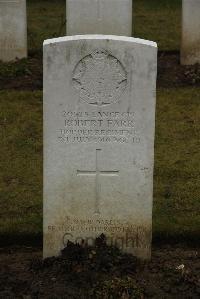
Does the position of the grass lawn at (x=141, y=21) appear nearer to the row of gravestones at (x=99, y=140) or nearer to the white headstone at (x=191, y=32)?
the white headstone at (x=191, y=32)

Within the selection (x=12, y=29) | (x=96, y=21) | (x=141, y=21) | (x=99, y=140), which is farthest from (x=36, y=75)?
(x=99, y=140)

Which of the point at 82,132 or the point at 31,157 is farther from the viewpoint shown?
the point at 31,157

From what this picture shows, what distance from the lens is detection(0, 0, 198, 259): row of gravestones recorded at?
215 inches

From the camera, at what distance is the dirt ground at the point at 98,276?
537 centimetres

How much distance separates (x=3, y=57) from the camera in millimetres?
10992

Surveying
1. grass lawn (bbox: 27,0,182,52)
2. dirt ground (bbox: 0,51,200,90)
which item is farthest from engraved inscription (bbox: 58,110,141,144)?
grass lawn (bbox: 27,0,182,52)

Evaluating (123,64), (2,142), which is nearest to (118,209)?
(123,64)

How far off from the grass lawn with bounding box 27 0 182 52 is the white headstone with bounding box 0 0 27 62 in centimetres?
74

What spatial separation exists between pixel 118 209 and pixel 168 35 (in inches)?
299

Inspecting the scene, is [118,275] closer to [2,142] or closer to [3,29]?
[2,142]

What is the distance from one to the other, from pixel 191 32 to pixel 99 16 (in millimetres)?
1325

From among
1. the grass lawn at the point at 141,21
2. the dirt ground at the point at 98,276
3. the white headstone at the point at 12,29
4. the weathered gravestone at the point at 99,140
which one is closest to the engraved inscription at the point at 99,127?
the weathered gravestone at the point at 99,140

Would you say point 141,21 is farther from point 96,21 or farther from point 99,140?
point 99,140

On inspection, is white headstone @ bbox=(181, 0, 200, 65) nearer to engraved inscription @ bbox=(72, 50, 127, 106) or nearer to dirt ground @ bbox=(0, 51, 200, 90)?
dirt ground @ bbox=(0, 51, 200, 90)
